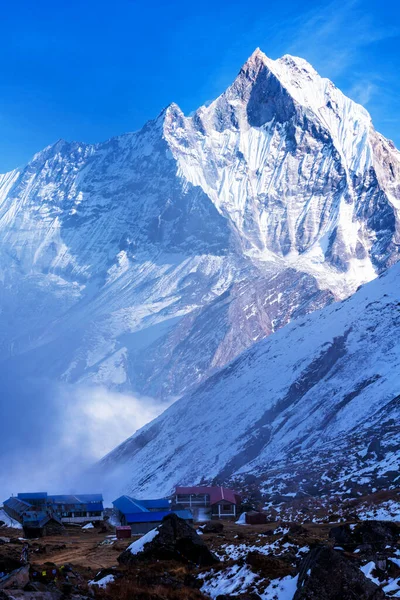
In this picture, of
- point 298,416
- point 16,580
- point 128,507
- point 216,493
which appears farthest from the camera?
point 298,416

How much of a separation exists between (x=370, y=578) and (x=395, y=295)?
457 feet

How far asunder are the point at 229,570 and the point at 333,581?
29.1 ft

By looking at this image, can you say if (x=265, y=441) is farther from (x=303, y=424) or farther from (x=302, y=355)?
(x=302, y=355)

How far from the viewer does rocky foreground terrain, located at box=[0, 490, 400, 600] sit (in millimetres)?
25406

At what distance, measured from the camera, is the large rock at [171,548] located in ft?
121

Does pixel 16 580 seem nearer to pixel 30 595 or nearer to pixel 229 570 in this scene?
pixel 30 595

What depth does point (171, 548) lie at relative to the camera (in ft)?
122

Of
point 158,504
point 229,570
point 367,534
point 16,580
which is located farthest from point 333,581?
point 158,504

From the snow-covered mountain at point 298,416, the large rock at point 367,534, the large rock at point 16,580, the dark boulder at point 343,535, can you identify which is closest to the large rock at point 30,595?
the large rock at point 16,580

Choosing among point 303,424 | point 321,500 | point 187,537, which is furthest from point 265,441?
point 187,537

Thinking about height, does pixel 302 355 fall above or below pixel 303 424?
above

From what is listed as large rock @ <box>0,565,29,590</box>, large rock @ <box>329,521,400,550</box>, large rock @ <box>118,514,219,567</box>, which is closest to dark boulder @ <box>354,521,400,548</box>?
large rock @ <box>329,521,400,550</box>

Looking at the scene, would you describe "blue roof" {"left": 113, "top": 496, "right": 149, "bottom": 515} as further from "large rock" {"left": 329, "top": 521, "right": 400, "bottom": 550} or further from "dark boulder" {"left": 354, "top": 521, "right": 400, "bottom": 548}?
"dark boulder" {"left": 354, "top": 521, "right": 400, "bottom": 548}

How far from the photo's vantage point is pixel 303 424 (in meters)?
134
